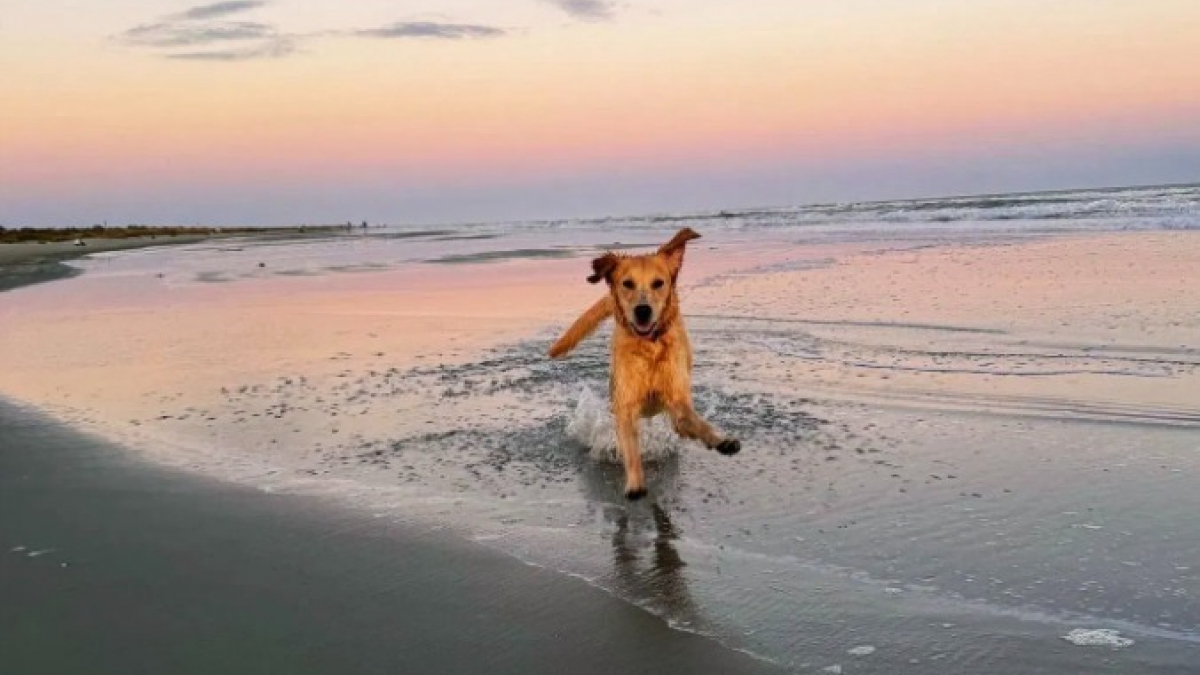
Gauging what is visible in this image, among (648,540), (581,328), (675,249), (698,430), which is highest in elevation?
(675,249)

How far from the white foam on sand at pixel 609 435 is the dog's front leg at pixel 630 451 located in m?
0.56

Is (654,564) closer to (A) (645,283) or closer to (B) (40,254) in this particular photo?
(A) (645,283)

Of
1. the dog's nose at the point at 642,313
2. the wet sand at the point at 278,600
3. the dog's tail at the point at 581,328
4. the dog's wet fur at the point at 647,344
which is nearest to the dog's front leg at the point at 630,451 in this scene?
the dog's wet fur at the point at 647,344

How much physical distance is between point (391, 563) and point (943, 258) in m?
15.6

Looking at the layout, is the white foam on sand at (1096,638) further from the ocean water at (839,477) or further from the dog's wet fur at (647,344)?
the dog's wet fur at (647,344)

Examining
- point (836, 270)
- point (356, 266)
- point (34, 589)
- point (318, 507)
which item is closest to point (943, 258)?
point (836, 270)

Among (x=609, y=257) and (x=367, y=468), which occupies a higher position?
(x=609, y=257)

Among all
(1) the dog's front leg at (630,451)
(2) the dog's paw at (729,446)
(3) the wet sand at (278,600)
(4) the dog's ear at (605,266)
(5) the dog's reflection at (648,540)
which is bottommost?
(5) the dog's reflection at (648,540)

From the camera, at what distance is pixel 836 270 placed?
55.7 feet

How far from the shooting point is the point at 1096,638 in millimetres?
3146

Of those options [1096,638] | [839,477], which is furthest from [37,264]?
[1096,638]

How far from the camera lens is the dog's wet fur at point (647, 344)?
5.02 m

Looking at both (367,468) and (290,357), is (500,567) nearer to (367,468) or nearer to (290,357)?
(367,468)

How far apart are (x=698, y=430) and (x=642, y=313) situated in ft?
2.06
